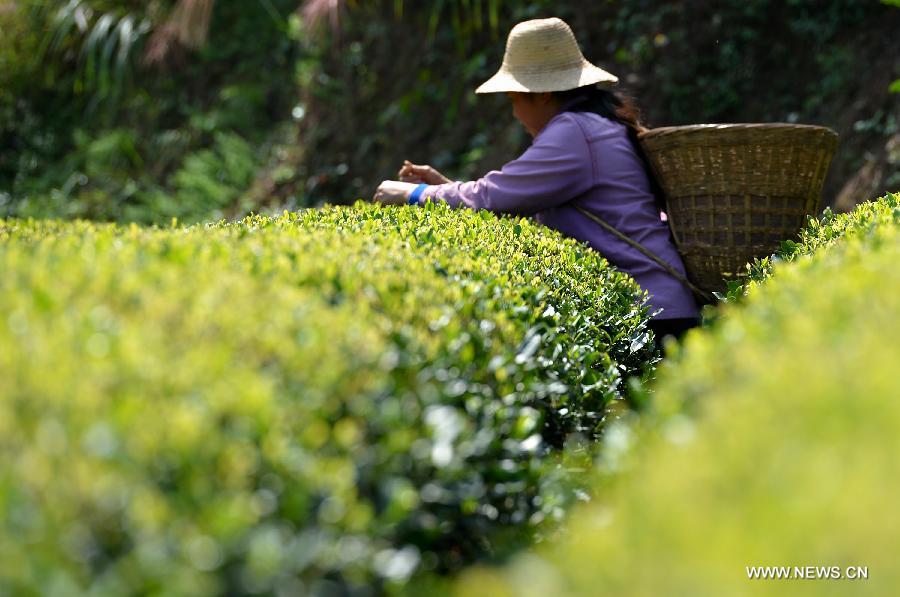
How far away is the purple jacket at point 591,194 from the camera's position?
4.34 metres

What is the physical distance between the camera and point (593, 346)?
351cm

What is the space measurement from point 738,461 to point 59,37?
1193 centimetres

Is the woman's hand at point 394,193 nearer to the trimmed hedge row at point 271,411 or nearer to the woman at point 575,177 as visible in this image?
the woman at point 575,177

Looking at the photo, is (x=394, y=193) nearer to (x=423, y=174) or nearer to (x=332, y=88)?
(x=423, y=174)

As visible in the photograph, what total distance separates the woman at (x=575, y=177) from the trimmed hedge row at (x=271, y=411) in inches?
45.8

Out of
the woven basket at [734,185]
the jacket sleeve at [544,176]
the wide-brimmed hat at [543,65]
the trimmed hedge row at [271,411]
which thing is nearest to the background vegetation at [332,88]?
the woven basket at [734,185]

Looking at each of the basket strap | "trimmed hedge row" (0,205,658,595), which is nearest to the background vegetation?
the basket strap

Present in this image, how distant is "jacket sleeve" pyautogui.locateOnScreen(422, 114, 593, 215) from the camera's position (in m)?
4.33

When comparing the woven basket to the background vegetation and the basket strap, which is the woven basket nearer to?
the basket strap

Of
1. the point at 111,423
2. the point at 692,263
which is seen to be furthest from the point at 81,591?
the point at 692,263

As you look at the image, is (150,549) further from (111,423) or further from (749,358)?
(749,358)

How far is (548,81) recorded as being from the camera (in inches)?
185

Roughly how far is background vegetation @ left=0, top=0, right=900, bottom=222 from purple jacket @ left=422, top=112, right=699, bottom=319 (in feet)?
9.09

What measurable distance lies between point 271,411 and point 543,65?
10.9 feet
